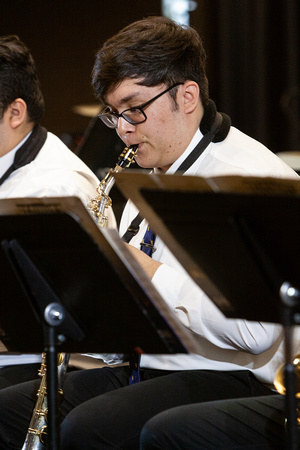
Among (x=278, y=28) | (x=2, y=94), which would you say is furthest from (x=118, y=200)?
(x=278, y=28)

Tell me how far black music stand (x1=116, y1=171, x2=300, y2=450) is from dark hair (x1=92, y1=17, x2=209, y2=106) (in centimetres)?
99

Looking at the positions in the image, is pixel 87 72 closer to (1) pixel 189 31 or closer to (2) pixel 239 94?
(2) pixel 239 94

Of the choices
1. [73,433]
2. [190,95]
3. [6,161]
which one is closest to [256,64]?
[6,161]

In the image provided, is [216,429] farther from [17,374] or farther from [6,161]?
[6,161]

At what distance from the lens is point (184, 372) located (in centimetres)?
217

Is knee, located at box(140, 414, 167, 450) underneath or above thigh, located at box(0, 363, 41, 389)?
above

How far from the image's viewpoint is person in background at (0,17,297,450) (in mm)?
2021

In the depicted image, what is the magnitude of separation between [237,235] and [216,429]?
72 cm

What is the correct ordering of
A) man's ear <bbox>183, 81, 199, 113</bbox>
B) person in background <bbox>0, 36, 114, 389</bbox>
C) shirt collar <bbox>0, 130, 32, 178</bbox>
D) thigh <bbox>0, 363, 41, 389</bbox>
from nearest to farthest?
man's ear <bbox>183, 81, 199, 113</bbox> < thigh <bbox>0, 363, 41, 389</bbox> < person in background <bbox>0, 36, 114, 389</bbox> < shirt collar <bbox>0, 130, 32, 178</bbox>

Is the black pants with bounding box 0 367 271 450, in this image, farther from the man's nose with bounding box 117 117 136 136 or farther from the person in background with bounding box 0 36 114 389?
the man's nose with bounding box 117 117 136 136

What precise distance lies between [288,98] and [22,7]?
11.3ft

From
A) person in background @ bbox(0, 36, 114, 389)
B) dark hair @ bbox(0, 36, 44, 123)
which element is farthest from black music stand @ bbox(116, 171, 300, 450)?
dark hair @ bbox(0, 36, 44, 123)

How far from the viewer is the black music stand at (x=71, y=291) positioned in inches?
59.0

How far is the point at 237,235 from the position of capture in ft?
4.57
